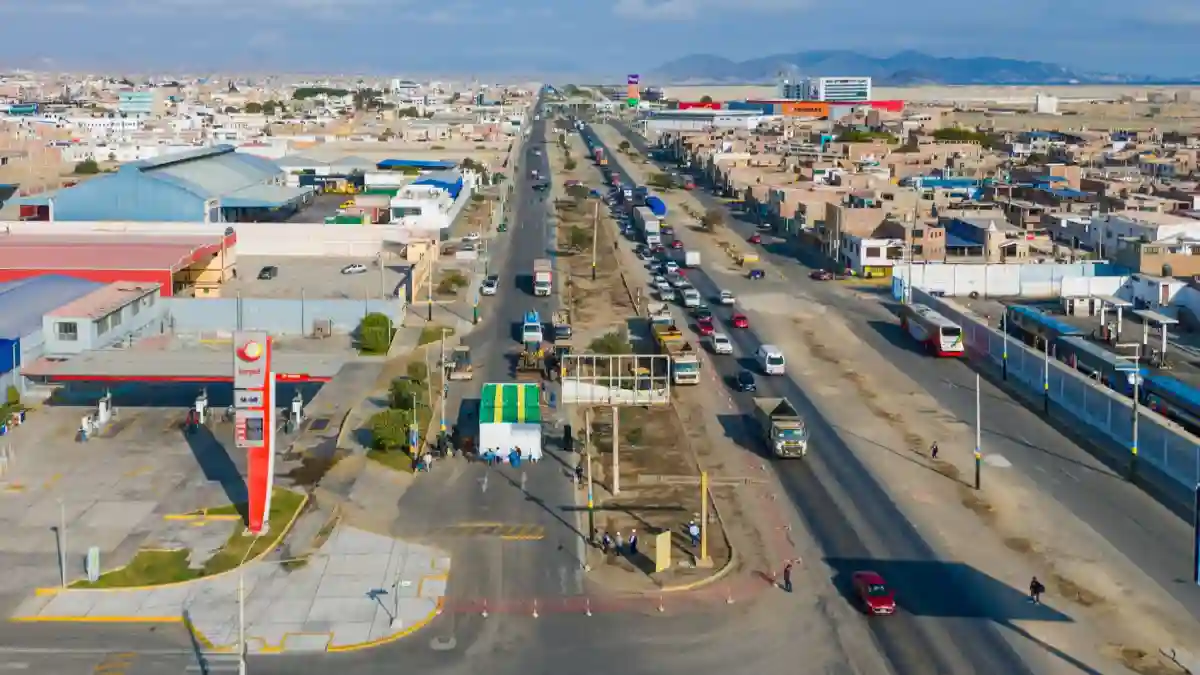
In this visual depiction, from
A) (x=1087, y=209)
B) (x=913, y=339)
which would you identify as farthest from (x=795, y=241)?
(x=913, y=339)

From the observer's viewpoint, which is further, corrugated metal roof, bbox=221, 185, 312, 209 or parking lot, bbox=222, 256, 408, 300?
corrugated metal roof, bbox=221, 185, 312, 209

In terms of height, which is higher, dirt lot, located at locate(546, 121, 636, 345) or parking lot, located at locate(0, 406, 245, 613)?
dirt lot, located at locate(546, 121, 636, 345)

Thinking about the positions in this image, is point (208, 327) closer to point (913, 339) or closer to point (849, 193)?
point (913, 339)

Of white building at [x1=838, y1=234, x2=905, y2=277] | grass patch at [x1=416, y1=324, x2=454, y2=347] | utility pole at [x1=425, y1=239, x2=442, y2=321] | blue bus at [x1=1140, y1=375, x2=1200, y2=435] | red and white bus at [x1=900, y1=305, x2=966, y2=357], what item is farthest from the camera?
white building at [x1=838, y1=234, x2=905, y2=277]

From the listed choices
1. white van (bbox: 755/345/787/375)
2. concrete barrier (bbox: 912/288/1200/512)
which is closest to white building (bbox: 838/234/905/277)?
concrete barrier (bbox: 912/288/1200/512)

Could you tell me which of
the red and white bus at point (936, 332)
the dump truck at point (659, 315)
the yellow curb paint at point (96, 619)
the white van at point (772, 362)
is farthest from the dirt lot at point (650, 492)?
the red and white bus at point (936, 332)

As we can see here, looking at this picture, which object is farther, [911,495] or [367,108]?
[367,108]

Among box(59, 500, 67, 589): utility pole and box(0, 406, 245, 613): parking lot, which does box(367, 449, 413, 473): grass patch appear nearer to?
box(0, 406, 245, 613): parking lot
